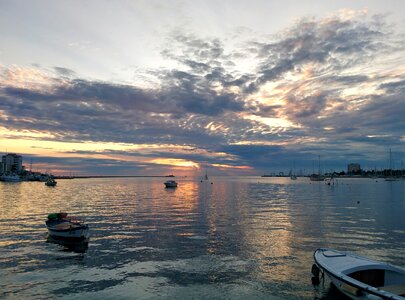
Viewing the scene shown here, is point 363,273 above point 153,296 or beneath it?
above

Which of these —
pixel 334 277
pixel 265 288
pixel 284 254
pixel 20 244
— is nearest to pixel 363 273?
pixel 334 277

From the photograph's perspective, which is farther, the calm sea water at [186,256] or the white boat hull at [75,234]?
the white boat hull at [75,234]

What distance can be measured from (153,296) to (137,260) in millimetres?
8075

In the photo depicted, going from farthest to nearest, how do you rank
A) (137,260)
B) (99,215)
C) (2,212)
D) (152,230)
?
1. (2,212)
2. (99,215)
3. (152,230)
4. (137,260)

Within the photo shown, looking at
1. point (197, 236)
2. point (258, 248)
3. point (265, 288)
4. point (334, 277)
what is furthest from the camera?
point (197, 236)

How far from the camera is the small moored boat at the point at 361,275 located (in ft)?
59.2

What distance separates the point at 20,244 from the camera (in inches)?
1331

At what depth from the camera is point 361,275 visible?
20469mm

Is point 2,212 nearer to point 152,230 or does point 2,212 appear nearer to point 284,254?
point 152,230

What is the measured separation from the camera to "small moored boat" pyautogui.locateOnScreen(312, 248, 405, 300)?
18.0 metres

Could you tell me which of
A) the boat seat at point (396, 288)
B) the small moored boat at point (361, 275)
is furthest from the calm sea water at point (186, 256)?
the boat seat at point (396, 288)

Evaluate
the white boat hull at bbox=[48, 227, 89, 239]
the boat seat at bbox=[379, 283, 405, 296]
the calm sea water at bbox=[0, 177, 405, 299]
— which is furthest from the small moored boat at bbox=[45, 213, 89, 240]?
the boat seat at bbox=[379, 283, 405, 296]

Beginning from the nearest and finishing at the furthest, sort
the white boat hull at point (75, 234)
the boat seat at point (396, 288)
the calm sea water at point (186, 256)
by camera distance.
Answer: the boat seat at point (396, 288), the calm sea water at point (186, 256), the white boat hull at point (75, 234)

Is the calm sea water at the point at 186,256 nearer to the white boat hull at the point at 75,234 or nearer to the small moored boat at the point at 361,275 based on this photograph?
the white boat hull at the point at 75,234
